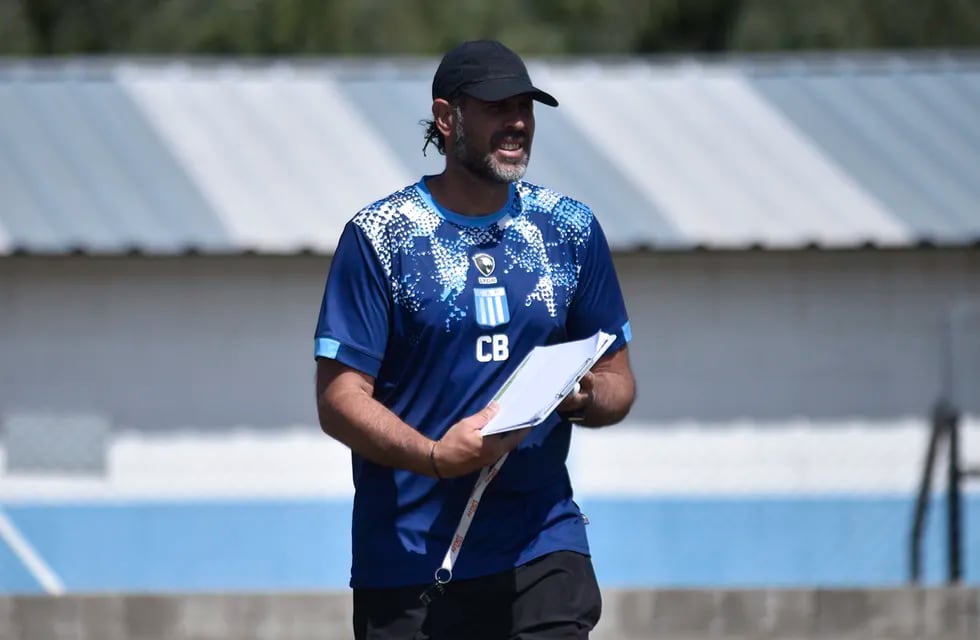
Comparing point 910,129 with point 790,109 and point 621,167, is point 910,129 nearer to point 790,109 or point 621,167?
point 790,109

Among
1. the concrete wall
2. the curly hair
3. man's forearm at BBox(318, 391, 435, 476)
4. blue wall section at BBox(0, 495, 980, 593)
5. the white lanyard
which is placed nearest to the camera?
man's forearm at BBox(318, 391, 435, 476)

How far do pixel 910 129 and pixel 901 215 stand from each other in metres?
1.25

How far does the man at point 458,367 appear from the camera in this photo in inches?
150

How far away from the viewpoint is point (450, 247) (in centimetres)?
Answer: 386

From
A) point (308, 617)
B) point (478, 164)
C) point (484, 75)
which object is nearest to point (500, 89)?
point (484, 75)

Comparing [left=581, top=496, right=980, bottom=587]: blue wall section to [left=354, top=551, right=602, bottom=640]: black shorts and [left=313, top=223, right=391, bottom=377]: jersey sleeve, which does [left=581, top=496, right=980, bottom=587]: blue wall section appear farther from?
[left=313, top=223, right=391, bottom=377]: jersey sleeve

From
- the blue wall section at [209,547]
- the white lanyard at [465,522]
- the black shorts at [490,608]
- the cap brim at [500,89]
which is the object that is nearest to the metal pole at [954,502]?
the blue wall section at [209,547]

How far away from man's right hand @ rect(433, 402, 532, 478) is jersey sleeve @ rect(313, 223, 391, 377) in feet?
1.05

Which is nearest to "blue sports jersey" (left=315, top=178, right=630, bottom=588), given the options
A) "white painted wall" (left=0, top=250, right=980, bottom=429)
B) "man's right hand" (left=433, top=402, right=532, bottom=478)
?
"man's right hand" (left=433, top=402, right=532, bottom=478)

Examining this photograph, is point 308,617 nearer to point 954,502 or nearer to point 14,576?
point 14,576

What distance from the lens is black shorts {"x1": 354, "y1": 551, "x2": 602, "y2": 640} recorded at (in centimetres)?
381

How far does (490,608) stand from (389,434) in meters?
0.49

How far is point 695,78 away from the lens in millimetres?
13070

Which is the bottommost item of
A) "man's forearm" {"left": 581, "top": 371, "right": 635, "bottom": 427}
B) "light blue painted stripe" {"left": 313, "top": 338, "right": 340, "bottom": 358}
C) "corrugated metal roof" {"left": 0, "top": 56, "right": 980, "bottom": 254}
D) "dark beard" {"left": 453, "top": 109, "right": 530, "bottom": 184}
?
"man's forearm" {"left": 581, "top": 371, "right": 635, "bottom": 427}
